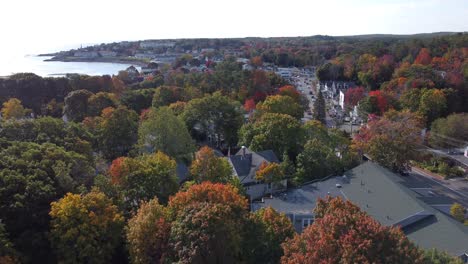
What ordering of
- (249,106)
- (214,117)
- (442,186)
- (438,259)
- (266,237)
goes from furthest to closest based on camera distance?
(249,106) < (214,117) < (442,186) < (266,237) < (438,259)

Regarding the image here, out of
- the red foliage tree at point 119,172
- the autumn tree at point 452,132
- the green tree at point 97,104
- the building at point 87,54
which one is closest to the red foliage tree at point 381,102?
the autumn tree at point 452,132

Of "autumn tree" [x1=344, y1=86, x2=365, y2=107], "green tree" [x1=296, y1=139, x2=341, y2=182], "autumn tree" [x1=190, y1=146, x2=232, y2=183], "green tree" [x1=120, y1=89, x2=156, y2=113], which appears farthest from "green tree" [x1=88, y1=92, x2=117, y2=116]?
"autumn tree" [x1=344, y1=86, x2=365, y2=107]

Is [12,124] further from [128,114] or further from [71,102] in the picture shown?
[71,102]

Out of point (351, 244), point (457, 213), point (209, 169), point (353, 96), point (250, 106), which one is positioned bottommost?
point (457, 213)

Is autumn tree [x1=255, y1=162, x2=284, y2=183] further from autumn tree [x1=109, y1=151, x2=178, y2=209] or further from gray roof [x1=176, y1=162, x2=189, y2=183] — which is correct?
autumn tree [x1=109, y1=151, x2=178, y2=209]

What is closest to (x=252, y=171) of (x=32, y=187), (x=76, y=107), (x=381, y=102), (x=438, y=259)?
(x=32, y=187)

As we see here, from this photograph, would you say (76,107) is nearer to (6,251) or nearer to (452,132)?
(6,251)

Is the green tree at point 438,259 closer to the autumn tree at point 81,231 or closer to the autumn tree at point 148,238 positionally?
the autumn tree at point 148,238
